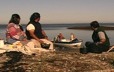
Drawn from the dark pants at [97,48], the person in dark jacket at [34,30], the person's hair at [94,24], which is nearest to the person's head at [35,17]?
the person in dark jacket at [34,30]

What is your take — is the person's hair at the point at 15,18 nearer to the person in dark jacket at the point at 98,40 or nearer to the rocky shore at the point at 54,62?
the rocky shore at the point at 54,62

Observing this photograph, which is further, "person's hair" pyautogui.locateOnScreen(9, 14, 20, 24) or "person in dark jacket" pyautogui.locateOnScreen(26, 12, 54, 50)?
"person in dark jacket" pyautogui.locateOnScreen(26, 12, 54, 50)

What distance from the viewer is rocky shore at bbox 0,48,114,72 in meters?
14.4

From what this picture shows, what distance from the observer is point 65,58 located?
16797 mm

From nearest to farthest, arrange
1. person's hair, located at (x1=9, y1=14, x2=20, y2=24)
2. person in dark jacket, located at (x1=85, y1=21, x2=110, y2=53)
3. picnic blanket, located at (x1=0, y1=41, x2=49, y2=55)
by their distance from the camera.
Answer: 1. picnic blanket, located at (x1=0, y1=41, x2=49, y2=55)
2. person's hair, located at (x1=9, y1=14, x2=20, y2=24)
3. person in dark jacket, located at (x1=85, y1=21, x2=110, y2=53)

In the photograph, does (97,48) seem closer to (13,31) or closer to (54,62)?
(54,62)

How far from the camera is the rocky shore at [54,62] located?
14398mm

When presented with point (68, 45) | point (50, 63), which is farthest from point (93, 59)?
point (68, 45)

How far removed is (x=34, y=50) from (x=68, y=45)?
16333mm

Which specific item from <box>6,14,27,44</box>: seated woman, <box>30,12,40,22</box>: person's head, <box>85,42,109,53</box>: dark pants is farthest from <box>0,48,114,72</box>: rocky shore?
<box>30,12,40,22</box>: person's head

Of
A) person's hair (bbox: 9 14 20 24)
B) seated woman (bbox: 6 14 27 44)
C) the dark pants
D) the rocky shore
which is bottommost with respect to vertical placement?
the rocky shore

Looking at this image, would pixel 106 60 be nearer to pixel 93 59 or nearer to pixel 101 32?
pixel 93 59

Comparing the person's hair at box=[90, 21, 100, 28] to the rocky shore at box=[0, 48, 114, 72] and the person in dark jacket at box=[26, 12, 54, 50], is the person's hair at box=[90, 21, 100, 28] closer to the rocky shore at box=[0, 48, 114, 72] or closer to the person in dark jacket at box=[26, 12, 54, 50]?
the rocky shore at box=[0, 48, 114, 72]

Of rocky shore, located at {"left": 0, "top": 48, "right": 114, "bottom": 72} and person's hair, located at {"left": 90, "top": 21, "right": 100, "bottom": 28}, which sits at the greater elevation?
person's hair, located at {"left": 90, "top": 21, "right": 100, "bottom": 28}
